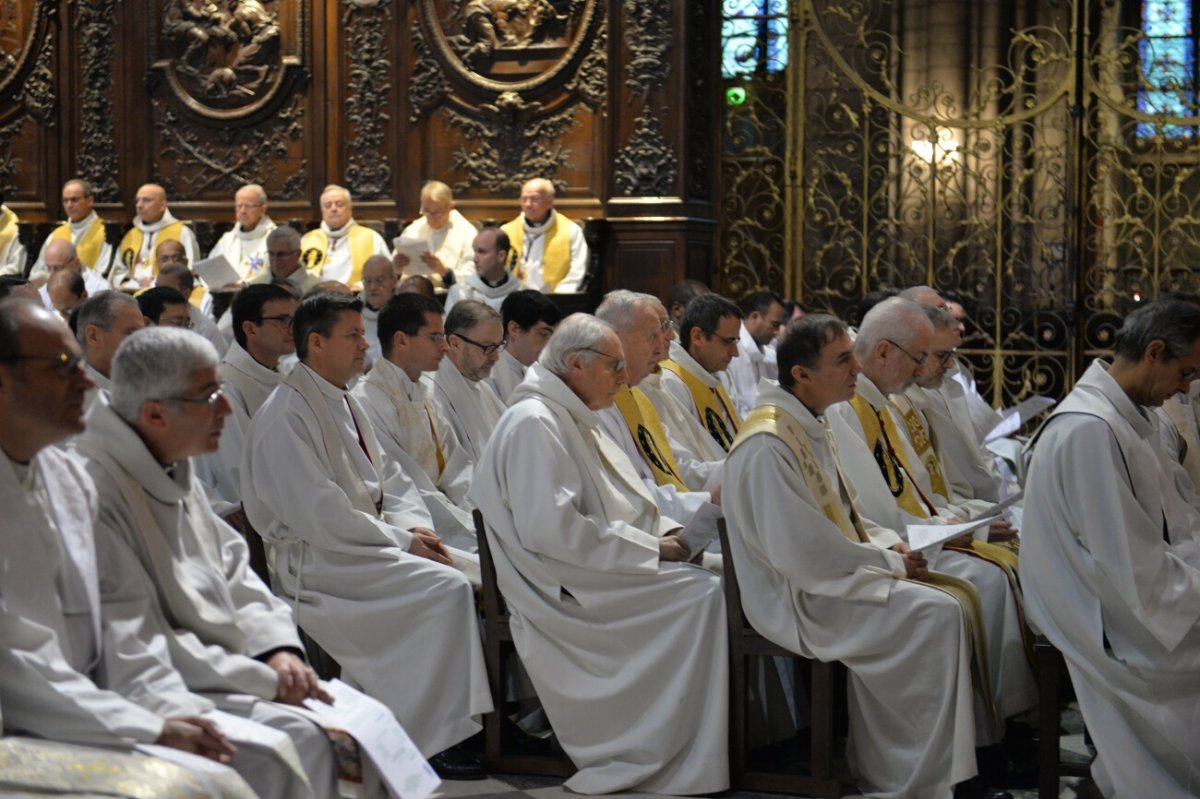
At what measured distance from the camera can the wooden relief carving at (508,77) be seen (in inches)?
488

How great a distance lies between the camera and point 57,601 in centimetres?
325

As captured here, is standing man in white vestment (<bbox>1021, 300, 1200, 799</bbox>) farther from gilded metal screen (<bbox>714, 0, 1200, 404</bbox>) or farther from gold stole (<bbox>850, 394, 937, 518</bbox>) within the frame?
gilded metal screen (<bbox>714, 0, 1200, 404</bbox>)

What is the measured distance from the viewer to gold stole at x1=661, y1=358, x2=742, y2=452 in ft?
24.9

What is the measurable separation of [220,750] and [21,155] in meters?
11.9

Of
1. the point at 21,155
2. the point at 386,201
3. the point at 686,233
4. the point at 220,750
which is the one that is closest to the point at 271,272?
the point at 386,201

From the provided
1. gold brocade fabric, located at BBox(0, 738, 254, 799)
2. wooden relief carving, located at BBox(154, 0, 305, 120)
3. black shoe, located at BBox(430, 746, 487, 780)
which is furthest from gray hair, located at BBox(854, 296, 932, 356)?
wooden relief carving, located at BBox(154, 0, 305, 120)

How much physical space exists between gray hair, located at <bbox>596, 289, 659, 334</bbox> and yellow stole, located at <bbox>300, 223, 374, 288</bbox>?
5835mm

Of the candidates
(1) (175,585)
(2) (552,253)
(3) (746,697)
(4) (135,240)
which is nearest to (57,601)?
(1) (175,585)

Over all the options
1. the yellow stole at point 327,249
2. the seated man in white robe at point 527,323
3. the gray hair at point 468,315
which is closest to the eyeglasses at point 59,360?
the gray hair at point 468,315

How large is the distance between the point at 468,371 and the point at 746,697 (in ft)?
7.26

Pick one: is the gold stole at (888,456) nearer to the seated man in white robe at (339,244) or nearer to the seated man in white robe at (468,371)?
the seated man in white robe at (468,371)

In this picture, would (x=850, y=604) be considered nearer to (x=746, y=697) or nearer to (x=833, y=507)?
(x=833, y=507)

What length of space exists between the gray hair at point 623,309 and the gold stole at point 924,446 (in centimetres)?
129

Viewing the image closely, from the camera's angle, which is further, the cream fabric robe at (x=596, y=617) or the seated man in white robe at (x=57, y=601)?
the cream fabric robe at (x=596, y=617)
